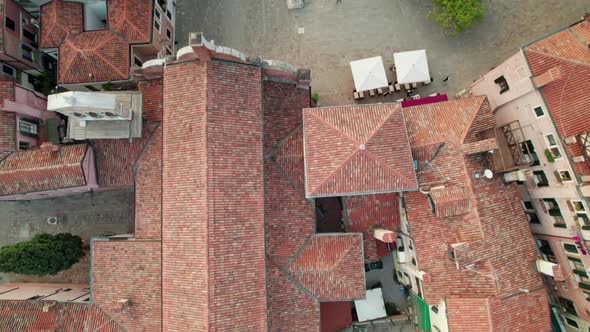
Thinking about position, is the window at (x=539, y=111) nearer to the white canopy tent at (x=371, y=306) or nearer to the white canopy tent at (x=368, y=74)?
the white canopy tent at (x=368, y=74)

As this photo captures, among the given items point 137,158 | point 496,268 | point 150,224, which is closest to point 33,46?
point 137,158

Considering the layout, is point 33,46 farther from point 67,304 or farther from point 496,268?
point 496,268

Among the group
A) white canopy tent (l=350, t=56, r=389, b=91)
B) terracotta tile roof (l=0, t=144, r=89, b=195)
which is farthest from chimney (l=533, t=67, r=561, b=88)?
terracotta tile roof (l=0, t=144, r=89, b=195)

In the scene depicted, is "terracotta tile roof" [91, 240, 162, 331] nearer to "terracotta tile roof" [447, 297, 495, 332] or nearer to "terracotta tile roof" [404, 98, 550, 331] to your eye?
"terracotta tile roof" [404, 98, 550, 331]

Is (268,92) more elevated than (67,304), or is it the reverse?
(268,92)

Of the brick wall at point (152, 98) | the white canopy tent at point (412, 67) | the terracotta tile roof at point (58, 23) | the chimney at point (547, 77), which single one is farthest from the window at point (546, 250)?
the terracotta tile roof at point (58, 23)
